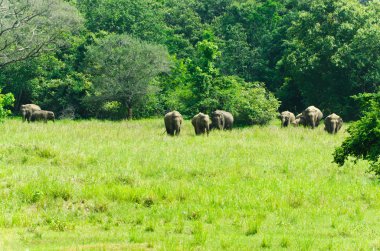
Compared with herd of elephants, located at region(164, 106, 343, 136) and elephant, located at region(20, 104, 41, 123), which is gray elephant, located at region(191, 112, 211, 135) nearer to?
herd of elephants, located at region(164, 106, 343, 136)

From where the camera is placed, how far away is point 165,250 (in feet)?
29.9

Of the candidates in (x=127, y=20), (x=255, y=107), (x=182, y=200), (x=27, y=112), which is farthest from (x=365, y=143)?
(x=127, y=20)

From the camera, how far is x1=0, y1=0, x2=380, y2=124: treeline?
3962 cm

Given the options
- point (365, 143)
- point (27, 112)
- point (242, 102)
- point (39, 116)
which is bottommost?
point (39, 116)

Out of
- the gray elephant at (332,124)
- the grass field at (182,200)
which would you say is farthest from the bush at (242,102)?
the grass field at (182,200)

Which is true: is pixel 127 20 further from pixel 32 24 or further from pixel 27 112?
pixel 27 112

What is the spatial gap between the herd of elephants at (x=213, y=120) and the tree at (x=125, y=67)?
6183 mm

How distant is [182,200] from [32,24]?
31.6 meters

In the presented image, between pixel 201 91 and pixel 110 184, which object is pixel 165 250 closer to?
pixel 110 184

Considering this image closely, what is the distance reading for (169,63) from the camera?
48188mm

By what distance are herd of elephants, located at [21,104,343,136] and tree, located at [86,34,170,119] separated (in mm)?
6183

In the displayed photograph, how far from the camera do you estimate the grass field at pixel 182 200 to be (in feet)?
32.9

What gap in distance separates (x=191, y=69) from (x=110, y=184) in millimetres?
30588

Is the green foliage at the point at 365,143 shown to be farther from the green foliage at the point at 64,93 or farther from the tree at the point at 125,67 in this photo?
the green foliage at the point at 64,93
